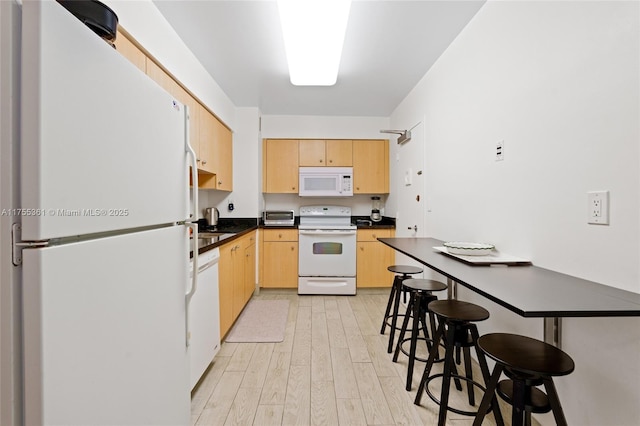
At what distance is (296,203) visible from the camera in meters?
4.54

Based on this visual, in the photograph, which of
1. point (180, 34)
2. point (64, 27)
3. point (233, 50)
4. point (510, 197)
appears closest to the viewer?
point (64, 27)

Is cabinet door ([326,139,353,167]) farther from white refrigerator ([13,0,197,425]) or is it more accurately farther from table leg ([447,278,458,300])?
white refrigerator ([13,0,197,425])

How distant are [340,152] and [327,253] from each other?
58.3 inches

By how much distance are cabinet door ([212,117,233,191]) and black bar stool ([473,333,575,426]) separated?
2959 mm

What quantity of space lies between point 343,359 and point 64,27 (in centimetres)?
236

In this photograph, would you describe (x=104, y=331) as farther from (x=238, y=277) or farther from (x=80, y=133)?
(x=238, y=277)

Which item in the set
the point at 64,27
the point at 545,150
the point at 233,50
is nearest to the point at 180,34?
the point at 233,50

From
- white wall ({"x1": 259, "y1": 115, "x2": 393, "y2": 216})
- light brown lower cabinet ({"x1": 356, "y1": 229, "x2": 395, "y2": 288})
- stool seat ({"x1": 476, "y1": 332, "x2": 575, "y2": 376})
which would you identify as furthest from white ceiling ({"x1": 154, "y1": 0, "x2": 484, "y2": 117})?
stool seat ({"x1": 476, "y1": 332, "x2": 575, "y2": 376})

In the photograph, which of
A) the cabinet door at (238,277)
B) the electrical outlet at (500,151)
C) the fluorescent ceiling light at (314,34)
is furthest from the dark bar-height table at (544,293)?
the cabinet door at (238,277)

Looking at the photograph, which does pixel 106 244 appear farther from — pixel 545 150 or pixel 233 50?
pixel 233 50

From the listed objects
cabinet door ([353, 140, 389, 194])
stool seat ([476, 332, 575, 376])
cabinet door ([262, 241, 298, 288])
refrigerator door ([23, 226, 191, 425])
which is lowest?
cabinet door ([262, 241, 298, 288])

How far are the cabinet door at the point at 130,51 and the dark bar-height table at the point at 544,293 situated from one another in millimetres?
1961

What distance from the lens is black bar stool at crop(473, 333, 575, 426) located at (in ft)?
3.30

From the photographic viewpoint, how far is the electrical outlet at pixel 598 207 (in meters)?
1.13
